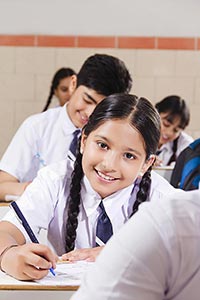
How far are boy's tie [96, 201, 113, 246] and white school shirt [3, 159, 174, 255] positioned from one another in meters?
0.01

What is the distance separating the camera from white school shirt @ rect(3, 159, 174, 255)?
1933 millimetres

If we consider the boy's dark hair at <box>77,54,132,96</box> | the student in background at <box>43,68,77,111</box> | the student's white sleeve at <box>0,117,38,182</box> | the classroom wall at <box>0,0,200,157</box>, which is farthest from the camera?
the classroom wall at <box>0,0,200,157</box>

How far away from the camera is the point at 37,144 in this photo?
300cm

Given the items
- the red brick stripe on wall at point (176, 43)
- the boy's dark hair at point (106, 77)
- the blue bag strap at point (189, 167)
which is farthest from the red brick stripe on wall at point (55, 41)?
the boy's dark hair at point (106, 77)

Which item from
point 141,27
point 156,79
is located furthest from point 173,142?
point 141,27

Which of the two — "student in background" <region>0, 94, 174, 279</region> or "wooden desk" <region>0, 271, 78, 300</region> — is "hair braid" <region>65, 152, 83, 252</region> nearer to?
"student in background" <region>0, 94, 174, 279</region>

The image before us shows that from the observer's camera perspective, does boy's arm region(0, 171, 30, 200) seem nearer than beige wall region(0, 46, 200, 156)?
Yes

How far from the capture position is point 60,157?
306cm

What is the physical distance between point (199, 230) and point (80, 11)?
462 cm

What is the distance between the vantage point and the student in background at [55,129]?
271 centimetres

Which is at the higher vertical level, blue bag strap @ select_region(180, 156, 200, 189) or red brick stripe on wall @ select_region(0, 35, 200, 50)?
red brick stripe on wall @ select_region(0, 35, 200, 50)

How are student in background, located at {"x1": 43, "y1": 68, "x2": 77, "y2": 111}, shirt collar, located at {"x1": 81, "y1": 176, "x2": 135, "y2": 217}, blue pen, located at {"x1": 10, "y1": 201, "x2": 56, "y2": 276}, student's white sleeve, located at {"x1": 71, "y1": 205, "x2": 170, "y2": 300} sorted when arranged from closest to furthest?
1. student's white sleeve, located at {"x1": 71, "y1": 205, "x2": 170, "y2": 300}
2. blue pen, located at {"x1": 10, "y1": 201, "x2": 56, "y2": 276}
3. shirt collar, located at {"x1": 81, "y1": 176, "x2": 135, "y2": 217}
4. student in background, located at {"x1": 43, "y1": 68, "x2": 77, "y2": 111}

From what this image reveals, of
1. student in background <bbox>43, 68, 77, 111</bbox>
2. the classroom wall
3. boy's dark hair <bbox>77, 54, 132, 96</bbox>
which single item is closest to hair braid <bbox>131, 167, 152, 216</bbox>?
boy's dark hair <bbox>77, 54, 132, 96</bbox>

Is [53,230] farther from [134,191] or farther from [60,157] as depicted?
[60,157]
